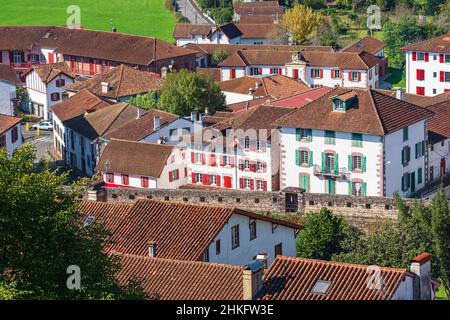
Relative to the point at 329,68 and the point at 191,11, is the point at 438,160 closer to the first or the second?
the point at 329,68

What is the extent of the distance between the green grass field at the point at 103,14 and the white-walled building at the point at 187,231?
3876 inches

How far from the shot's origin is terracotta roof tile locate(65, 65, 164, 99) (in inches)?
4040

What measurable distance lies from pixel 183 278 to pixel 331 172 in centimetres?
3076

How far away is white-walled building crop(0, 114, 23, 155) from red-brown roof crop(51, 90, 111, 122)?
46.3ft

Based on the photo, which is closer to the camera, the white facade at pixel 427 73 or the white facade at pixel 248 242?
the white facade at pixel 248 242

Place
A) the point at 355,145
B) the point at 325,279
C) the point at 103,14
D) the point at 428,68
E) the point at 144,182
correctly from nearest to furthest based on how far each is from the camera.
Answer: the point at 325,279, the point at 355,145, the point at 144,182, the point at 428,68, the point at 103,14

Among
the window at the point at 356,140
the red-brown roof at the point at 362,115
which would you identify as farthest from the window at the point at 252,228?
the window at the point at 356,140

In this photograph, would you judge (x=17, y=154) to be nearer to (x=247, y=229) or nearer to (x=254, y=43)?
(x=247, y=229)

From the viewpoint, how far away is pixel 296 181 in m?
71.9

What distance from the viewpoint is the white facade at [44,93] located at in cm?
11106

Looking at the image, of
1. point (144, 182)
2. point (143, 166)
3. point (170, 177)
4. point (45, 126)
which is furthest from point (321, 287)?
point (45, 126)

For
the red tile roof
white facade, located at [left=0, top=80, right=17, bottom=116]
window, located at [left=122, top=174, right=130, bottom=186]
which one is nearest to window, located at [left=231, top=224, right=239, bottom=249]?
window, located at [left=122, top=174, right=130, bottom=186]

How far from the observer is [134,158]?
78.6 meters

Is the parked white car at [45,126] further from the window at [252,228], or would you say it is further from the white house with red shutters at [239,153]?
the window at [252,228]
